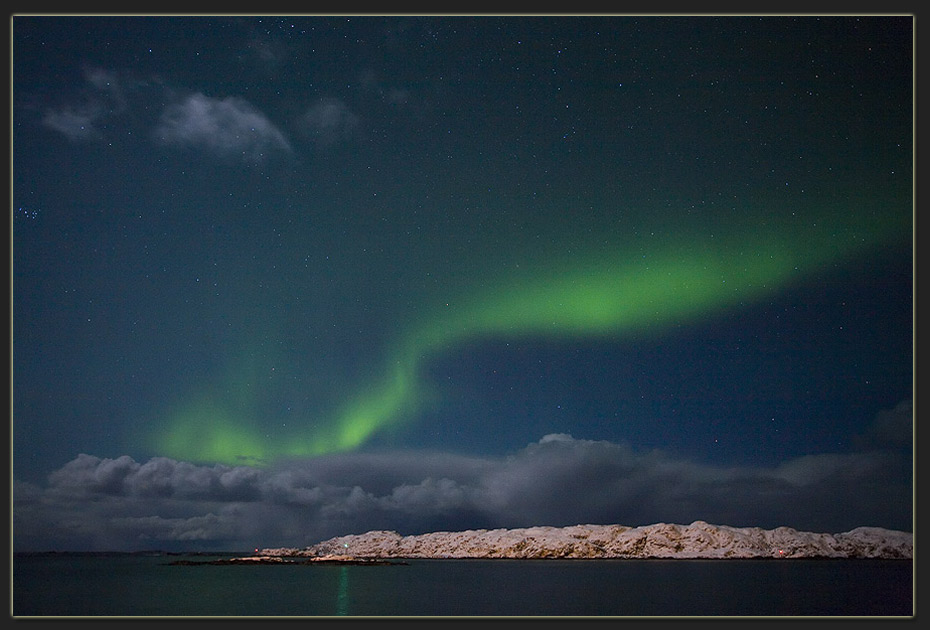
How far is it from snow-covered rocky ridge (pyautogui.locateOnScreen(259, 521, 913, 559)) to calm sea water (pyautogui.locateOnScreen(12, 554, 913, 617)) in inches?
478

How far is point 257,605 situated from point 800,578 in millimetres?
19800

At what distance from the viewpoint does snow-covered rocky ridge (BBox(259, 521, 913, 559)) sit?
4405cm

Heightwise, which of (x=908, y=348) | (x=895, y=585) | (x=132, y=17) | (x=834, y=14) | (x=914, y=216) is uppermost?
(x=132, y=17)

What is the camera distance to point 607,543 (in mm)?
48688

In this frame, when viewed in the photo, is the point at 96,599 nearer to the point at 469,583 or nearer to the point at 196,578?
the point at 196,578

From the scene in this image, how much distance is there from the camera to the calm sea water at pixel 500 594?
1703 cm

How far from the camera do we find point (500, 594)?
71.1ft

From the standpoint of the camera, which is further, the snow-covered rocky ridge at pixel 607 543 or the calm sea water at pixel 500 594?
the snow-covered rocky ridge at pixel 607 543

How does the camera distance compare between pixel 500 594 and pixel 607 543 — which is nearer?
pixel 500 594

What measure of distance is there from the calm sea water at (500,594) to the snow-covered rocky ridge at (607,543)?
39.8 ft

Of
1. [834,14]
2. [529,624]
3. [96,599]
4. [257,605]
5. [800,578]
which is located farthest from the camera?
[800,578]

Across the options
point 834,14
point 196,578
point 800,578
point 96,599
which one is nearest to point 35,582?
point 196,578

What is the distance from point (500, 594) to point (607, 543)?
2890cm

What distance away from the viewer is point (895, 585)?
2530cm
